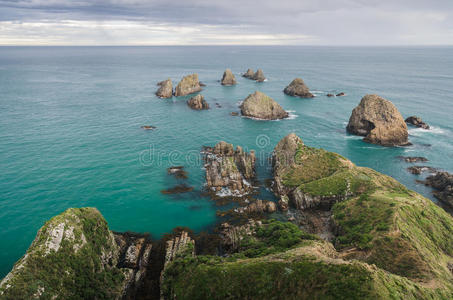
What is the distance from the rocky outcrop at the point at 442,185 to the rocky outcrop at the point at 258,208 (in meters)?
37.0

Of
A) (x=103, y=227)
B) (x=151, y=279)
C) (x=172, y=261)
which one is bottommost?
(x=151, y=279)

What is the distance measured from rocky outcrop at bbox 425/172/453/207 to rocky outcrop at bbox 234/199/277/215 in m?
37.0

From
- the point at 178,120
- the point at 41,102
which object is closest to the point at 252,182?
the point at 178,120

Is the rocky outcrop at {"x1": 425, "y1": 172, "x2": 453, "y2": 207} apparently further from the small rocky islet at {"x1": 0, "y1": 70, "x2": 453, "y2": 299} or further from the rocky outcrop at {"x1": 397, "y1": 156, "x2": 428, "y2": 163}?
the rocky outcrop at {"x1": 397, "y1": 156, "x2": 428, "y2": 163}

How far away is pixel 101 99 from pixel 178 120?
54.8 m

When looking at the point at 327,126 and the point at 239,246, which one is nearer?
the point at 239,246

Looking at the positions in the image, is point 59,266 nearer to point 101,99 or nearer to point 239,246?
point 239,246

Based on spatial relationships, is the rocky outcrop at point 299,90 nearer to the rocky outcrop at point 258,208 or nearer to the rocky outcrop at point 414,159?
the rocky outcrop at point 414,159

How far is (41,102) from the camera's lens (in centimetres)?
12425

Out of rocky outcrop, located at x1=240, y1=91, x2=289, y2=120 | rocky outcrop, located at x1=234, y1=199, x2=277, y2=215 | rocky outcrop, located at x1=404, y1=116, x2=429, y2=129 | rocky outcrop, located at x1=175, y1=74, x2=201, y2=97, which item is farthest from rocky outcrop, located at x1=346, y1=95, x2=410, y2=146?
rocky outcrop, located at x1=175, y1=74, x2=201, y2=97

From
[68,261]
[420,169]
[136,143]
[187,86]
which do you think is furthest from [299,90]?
[68,261]

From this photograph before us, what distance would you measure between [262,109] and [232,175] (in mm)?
55041

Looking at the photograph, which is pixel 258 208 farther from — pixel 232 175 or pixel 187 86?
pixel 187 86

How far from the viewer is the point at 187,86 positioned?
483ft
